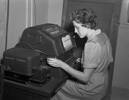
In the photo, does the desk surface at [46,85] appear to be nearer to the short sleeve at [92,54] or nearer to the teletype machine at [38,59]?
the teletype machine at [38,59]

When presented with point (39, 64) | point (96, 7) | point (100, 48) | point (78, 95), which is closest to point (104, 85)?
point (78, 95)

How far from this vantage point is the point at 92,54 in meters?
1.74

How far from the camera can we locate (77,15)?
71.5 inches

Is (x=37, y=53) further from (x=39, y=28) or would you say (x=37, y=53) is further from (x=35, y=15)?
(x=35, y=15)

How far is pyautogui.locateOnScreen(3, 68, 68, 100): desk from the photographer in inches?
63.7

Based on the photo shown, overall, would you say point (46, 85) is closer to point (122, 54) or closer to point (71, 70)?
point (71, 70)

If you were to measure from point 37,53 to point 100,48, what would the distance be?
20.3 inches

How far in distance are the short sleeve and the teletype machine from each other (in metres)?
0.23

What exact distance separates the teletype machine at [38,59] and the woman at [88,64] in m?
0.09

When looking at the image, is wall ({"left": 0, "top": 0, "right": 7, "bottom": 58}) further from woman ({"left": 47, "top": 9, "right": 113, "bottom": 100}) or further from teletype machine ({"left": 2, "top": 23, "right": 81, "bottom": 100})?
woman ({"left": 47, "top": 9, "right": 113, "bottom": 100})

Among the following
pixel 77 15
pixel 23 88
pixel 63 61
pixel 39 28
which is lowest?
pixel 23 88

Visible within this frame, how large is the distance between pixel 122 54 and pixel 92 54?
1.41 meters

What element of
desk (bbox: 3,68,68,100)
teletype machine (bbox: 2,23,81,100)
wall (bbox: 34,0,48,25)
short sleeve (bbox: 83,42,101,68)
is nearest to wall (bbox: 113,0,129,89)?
wall (bbox: 34,0,48,25)

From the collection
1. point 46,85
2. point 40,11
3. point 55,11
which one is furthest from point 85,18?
point 55,11
